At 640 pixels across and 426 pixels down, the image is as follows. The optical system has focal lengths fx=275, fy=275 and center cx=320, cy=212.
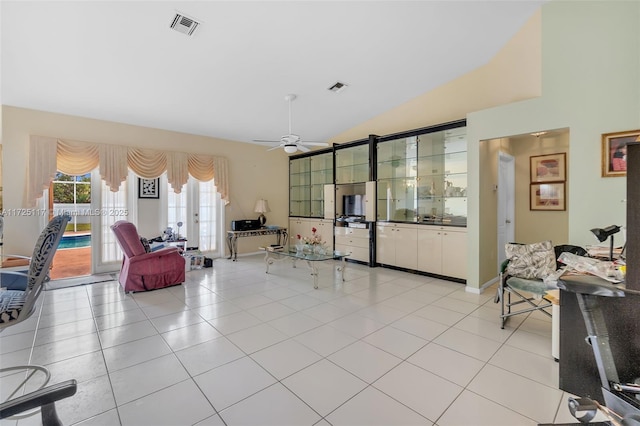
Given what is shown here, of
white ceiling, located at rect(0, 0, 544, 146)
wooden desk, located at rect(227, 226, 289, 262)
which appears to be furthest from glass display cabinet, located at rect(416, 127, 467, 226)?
wooden desk, located at rect(227, 226, 289, 262)

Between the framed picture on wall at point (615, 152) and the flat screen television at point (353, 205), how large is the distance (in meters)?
3.81

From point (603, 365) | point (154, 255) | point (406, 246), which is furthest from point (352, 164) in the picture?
point (603, 365)

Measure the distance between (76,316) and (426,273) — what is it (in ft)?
16.1

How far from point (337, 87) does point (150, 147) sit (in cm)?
376

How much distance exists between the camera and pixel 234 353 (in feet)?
7.73

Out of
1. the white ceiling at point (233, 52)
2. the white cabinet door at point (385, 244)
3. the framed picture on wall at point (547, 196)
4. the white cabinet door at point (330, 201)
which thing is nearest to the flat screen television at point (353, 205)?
the white cabinet door at point (330, 201)

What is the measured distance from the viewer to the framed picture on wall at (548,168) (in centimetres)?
462

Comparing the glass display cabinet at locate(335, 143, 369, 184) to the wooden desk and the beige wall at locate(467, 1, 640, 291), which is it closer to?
the wooden desk

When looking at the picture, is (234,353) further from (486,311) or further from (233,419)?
(486,311)

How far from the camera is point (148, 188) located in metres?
5.44

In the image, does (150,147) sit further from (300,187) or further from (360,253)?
(360,253)

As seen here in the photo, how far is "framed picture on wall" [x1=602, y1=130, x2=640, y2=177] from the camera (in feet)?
8.95

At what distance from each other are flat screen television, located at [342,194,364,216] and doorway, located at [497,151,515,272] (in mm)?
2554

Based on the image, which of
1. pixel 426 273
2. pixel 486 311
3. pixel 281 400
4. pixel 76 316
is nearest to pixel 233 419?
pixel 281 400
